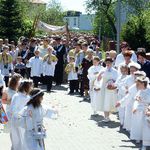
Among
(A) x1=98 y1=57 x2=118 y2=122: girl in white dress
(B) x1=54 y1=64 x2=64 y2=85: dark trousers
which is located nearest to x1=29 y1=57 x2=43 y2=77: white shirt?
(B) x1=54 y1=64 x2=64 y2=85: dark trousers

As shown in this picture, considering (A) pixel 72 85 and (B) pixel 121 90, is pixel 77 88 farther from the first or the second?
(B) pixel 121 90

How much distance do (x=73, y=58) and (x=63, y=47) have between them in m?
2.52

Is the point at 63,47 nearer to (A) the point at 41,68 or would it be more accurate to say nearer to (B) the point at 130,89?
(A) the point at 41,68

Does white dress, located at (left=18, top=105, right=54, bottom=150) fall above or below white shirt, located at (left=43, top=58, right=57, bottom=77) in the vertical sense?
below

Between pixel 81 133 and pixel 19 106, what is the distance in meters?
3.69

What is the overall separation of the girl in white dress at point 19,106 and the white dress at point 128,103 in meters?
3.35

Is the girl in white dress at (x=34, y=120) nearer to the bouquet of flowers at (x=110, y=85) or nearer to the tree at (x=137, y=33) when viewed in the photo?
the bouquet of flowers at (x=110, y=85)

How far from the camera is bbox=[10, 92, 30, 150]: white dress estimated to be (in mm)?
9383

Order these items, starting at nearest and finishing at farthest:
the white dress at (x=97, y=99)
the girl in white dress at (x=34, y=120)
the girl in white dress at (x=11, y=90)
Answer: the girl in white dress at (x=34, y=120) < the girl in white dress at (x=11, y=90) < the white dress at (x=97, y=99)

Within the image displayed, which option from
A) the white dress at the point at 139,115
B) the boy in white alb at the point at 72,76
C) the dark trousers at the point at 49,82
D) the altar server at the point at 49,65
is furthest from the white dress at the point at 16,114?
the altar server at the point at 49,65

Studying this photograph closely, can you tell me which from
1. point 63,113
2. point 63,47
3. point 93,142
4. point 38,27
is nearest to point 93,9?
point 38,27

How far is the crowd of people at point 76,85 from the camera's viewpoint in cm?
879

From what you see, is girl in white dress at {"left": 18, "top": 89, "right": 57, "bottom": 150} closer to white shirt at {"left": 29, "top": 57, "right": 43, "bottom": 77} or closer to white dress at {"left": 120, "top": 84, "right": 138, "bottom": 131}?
white dress at {"left": 120, "top": 84, "right": 138, "bottom": 131}

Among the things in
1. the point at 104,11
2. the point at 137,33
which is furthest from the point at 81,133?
the point at 104,11
